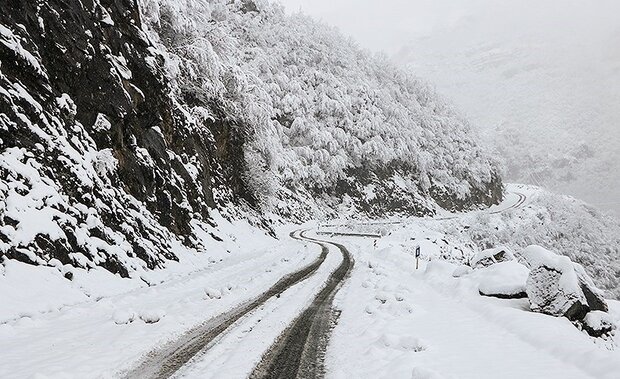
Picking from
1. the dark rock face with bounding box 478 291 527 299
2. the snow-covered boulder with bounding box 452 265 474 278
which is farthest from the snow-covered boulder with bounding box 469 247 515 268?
the dark rock face with bounding box 478 291 527 299

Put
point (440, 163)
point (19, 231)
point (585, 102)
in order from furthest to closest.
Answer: point (585, 102) < point (440, 163) < point (19, 231)

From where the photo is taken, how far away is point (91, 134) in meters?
11.9

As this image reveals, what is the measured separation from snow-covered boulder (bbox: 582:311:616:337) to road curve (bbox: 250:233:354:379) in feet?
15.7

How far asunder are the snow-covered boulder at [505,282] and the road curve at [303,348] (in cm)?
409

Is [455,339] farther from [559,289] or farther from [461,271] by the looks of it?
[461,271]

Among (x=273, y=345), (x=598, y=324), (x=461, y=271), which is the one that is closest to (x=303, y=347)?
(x=273, y=345)

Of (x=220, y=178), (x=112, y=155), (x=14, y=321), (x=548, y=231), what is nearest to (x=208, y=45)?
(x=220, y=178)

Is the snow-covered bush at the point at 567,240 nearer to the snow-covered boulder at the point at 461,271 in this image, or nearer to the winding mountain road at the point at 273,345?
the snow-covered boulder at the point at 461,271

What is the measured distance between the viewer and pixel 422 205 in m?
60.6

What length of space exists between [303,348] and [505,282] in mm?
6337

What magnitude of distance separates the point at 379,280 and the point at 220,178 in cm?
1450

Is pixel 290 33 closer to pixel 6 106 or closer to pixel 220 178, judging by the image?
pixel 220 178

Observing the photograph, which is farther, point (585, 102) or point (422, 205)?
point (585, 102)

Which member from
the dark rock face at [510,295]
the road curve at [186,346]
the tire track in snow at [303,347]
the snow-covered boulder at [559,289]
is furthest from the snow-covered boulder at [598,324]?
the road curve at [186,346]
